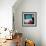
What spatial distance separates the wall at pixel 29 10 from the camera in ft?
19.3

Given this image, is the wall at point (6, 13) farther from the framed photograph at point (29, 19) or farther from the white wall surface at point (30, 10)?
the framed photograph at point (29, 19)

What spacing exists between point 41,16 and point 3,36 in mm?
2436

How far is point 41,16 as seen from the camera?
571 centimetres

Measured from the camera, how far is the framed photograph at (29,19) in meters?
5.84

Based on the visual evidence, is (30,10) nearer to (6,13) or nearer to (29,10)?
(29,10)

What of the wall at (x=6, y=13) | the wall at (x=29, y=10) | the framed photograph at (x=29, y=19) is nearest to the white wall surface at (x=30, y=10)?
the wall at (x=29, y=10)

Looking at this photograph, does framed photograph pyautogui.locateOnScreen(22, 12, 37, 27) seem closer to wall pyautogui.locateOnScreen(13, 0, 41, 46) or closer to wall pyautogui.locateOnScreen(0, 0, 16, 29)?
wall pyautogui.locateOnScreen(13, 0, 41, 46)

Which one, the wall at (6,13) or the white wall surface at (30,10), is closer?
the wall at (6,13)

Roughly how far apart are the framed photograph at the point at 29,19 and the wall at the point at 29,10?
0.49ft

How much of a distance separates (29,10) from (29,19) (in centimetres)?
43

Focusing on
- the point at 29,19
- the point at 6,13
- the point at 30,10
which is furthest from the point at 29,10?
the point at 6,13

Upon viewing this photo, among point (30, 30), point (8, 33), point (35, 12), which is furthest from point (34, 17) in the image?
point (8, 33)

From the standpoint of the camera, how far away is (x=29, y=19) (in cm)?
585

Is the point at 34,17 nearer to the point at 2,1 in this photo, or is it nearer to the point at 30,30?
the point at 30,30
